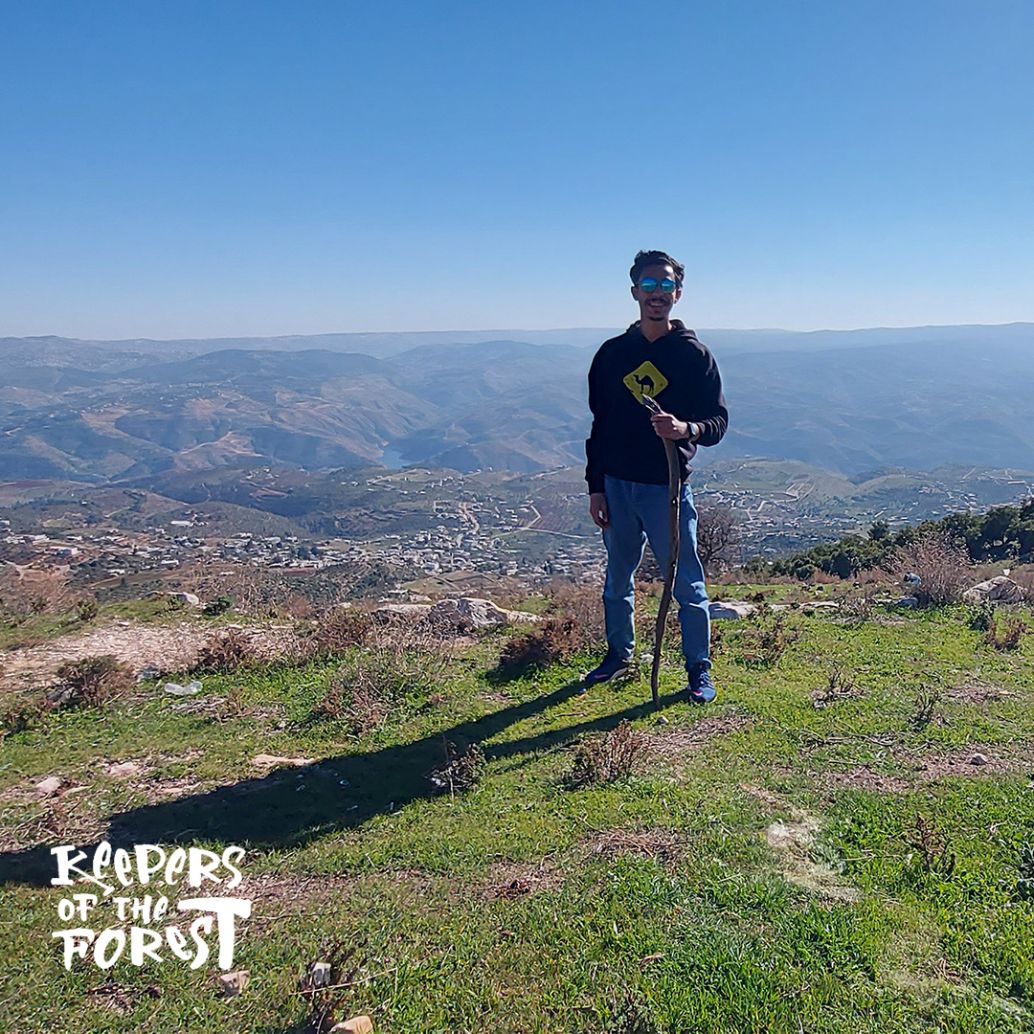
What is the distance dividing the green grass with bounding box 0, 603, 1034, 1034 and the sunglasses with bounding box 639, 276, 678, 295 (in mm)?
2993

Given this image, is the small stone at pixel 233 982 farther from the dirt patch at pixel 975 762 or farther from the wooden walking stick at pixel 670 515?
the dirt patch at pixel 975 762

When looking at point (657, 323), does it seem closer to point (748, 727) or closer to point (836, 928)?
point (748, 727)

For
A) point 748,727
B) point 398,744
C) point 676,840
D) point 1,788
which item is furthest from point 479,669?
point 1,788

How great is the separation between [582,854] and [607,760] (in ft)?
2.63

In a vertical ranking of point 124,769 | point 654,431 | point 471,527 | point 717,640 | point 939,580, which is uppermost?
point 654,431

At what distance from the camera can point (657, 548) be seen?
501cm

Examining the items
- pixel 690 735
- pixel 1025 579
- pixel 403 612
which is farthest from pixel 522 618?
pixel 1025 579

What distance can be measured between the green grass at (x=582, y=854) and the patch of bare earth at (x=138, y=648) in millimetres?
1137

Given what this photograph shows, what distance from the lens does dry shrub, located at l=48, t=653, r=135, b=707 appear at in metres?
5.79

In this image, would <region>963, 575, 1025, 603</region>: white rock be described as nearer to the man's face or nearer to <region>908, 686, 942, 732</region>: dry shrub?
<region>908, 686, 942, 732</region>: dry shrub

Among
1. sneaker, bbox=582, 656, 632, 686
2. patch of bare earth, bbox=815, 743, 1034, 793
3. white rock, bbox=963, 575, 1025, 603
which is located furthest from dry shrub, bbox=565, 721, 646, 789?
white rock, bbox=963, 575, 1025, 603

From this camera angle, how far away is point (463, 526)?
300 feet

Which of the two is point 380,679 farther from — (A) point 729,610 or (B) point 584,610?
(A) point 729,610

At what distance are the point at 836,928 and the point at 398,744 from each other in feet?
9.92
